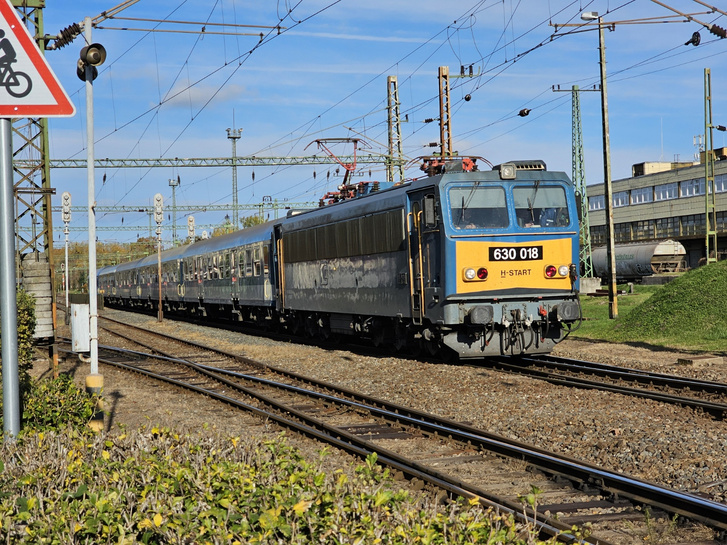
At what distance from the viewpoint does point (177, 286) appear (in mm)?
41344

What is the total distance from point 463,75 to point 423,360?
65.4 feet

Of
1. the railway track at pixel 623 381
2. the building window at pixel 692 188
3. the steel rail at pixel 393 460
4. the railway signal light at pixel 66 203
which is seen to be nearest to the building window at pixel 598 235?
the building window at pixel 692 188

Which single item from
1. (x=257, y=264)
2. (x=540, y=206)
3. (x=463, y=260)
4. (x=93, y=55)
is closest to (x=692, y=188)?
(x=257, y=264)

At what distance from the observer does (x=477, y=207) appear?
1484 centimetres

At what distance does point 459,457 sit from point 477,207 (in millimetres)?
7404

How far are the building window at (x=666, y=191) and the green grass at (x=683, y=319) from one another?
166 ft

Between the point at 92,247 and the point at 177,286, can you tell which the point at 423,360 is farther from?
the point at 177,286

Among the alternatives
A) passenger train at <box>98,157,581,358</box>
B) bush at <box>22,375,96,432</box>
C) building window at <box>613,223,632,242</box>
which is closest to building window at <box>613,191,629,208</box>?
building window at <box>613,223,632,242</box>

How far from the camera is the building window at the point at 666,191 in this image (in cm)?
7025

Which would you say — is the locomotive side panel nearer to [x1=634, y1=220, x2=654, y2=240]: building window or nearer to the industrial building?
the industrial building

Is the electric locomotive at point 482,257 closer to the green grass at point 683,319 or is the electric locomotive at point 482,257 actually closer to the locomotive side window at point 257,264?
the green grass at point 683,319

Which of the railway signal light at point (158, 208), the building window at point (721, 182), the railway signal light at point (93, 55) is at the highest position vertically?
the building window at point (721, 182)

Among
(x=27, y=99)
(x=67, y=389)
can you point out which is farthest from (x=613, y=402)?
(x=27, y=99)

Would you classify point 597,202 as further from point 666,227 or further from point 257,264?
point 257,264
